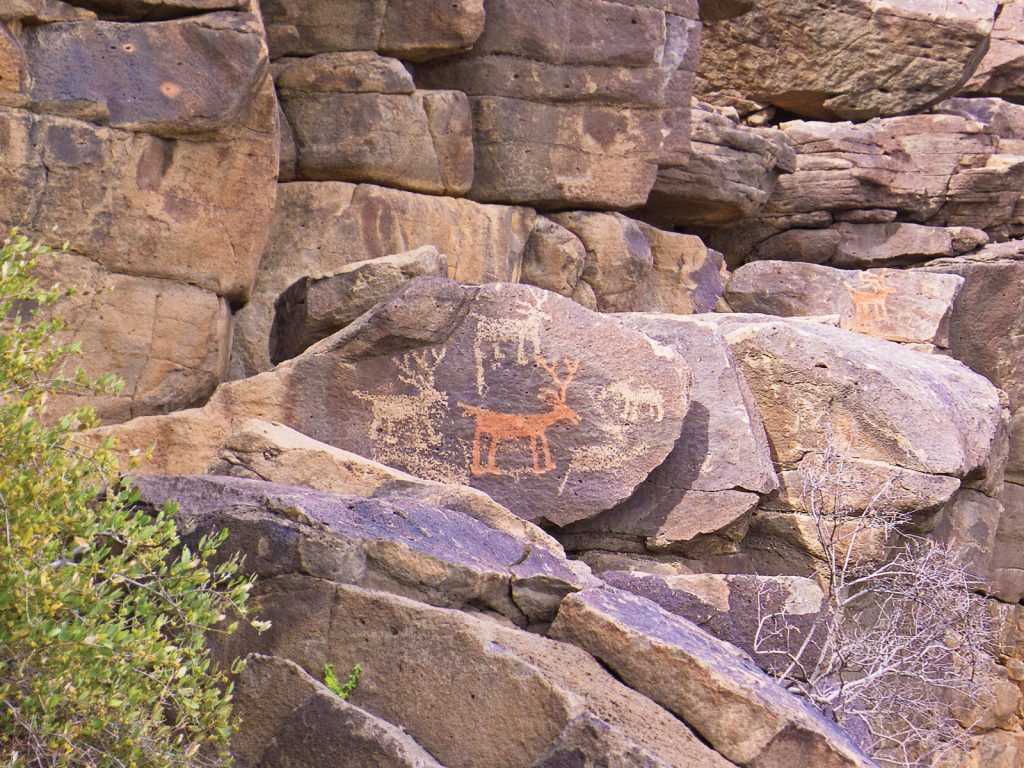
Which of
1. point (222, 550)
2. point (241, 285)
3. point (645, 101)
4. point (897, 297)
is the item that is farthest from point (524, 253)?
point (222, 550)

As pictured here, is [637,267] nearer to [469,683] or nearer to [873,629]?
[873,629]

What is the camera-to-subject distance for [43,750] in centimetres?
301

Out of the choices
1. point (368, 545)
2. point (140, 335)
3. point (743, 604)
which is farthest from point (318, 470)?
point (140, 335)

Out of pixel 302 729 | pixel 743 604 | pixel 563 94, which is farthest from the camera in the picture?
pixel 563 94

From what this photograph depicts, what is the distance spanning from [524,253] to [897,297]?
3859 mm

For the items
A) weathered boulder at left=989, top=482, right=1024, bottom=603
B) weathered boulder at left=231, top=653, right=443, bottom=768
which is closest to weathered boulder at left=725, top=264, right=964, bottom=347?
weathered boulder at left=989, top=482, right=1024, bottom=603

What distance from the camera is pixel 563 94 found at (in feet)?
31.8

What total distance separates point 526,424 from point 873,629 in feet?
7.21

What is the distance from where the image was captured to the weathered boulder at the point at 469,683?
3596 millimetres

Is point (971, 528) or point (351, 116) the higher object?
point (351, 116)

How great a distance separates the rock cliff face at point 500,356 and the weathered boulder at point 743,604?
0.06 feet

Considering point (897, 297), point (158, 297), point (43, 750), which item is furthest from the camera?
point (897, 297)

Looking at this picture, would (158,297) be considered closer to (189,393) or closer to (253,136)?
(189,393)

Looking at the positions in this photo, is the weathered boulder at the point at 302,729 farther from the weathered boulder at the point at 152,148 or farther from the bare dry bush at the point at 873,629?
the weathered boulder at the point at 152,148
